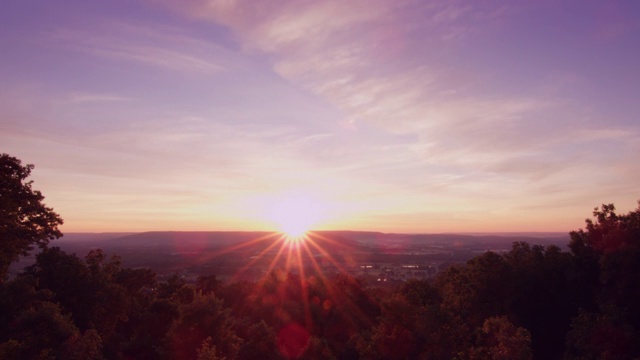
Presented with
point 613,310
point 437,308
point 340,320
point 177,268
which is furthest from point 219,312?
point 177,268

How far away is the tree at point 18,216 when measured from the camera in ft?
111

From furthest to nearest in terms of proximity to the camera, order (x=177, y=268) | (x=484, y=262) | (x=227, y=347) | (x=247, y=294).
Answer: (x=177, y=268) < (x=247, y=294) < (x=484, y=262) < (x=227, y=347)

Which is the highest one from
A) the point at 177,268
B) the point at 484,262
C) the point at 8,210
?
the point at 8,210

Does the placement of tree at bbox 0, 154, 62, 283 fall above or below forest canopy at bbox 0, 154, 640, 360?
above

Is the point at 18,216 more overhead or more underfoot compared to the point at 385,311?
more overhead

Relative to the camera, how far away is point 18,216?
116ft

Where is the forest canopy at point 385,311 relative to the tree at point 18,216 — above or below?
below

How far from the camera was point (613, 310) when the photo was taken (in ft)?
118

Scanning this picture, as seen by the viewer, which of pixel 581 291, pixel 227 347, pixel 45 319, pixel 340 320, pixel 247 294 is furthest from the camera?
pixel 247 294

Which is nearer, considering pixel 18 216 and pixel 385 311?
pixel 18 216

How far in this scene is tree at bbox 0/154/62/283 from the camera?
111 ft

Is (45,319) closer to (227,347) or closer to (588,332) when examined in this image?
(227,347)

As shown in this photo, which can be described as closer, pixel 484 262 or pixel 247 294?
pixel 484 262

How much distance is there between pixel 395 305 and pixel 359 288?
139 ft
